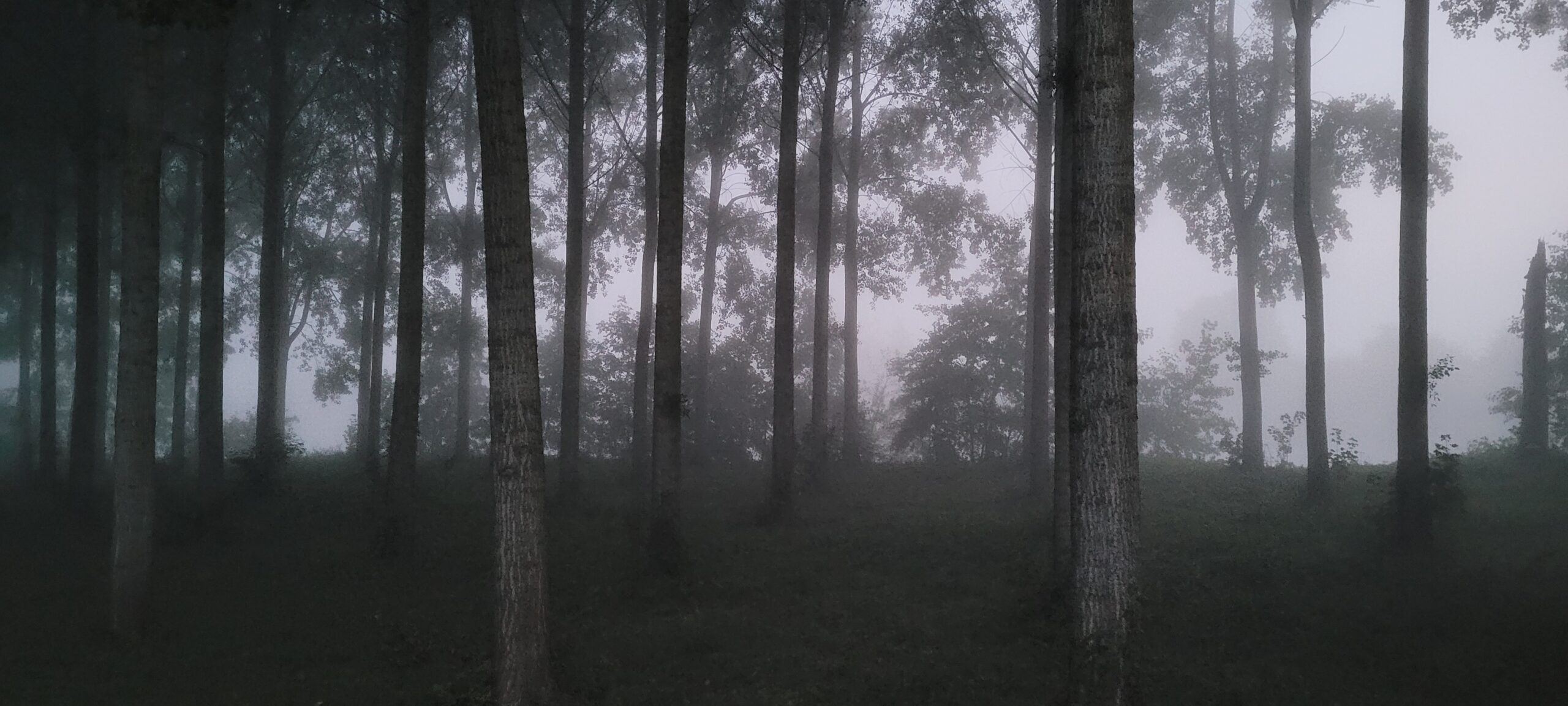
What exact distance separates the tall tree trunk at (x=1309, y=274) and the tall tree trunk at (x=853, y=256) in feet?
38.4

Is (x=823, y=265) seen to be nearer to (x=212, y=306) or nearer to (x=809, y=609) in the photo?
(x=809, y=609)

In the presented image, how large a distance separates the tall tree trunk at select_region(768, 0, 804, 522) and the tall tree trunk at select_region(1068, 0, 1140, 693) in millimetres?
9955

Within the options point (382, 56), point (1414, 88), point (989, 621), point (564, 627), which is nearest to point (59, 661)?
point (564, 627)

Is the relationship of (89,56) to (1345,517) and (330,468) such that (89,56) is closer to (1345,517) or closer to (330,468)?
(330,468)

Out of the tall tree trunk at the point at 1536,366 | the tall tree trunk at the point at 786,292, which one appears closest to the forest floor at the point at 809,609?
the tall tree trunk at the point at 786,292

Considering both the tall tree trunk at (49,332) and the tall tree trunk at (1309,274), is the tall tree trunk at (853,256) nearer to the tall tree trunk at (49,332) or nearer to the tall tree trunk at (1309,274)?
the tall tree trunk at (1309,274)

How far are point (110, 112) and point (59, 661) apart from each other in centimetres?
1241

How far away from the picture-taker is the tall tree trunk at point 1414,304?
1319 centimetres

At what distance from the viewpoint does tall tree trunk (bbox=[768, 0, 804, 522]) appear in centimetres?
1695

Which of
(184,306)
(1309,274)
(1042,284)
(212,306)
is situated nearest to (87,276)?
(212,306)

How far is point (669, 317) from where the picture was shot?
13586 mm

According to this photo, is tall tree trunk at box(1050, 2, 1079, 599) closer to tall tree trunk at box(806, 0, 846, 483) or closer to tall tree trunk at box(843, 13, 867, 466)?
tall tree trunk at box(806, 0, 846, 483)

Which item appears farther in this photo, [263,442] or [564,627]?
[263,442]

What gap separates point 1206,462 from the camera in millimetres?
27094
